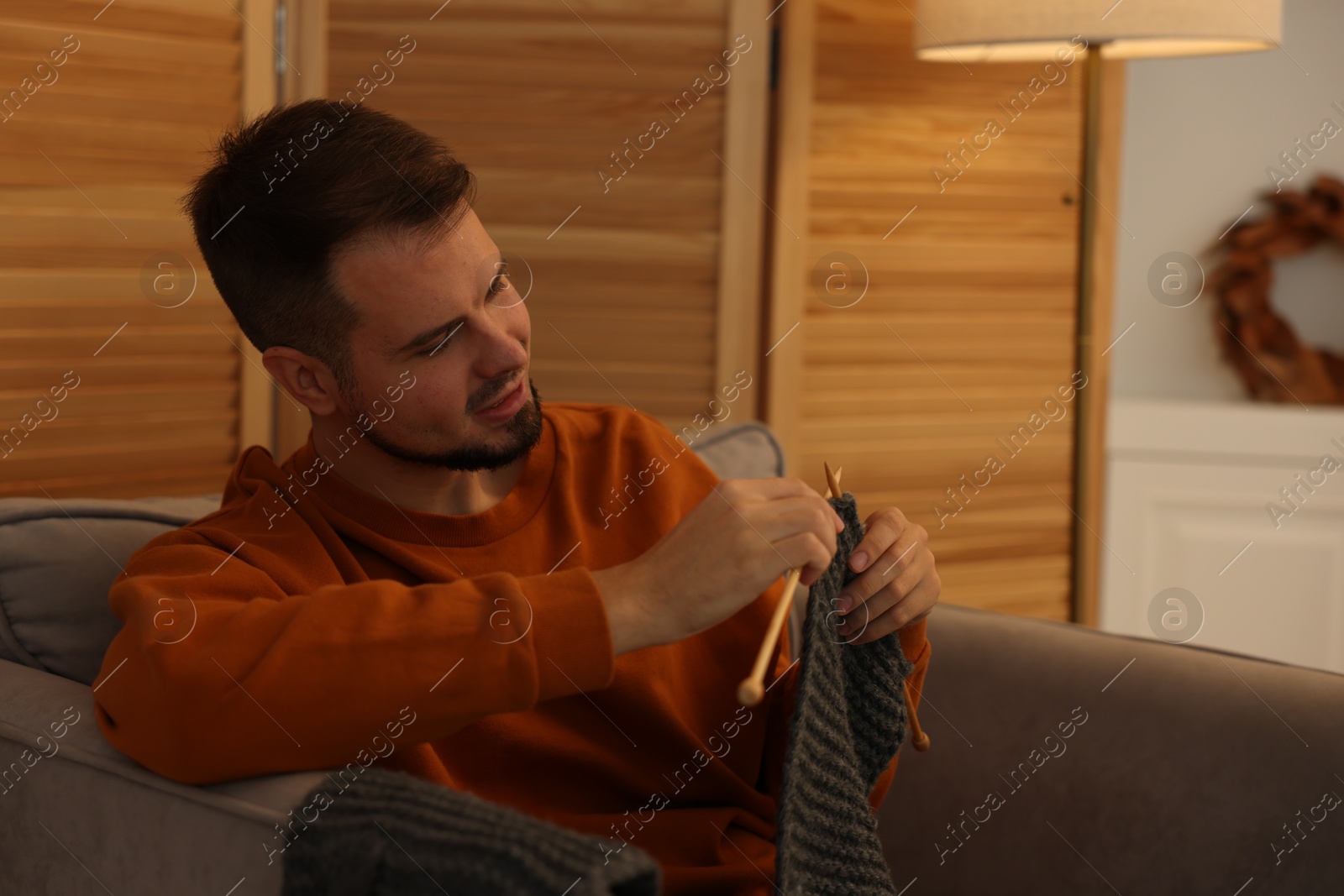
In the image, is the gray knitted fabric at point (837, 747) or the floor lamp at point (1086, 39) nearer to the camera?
the gray knitted fabric at point (837, 747)

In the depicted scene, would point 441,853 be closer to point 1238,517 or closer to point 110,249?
point 110,249

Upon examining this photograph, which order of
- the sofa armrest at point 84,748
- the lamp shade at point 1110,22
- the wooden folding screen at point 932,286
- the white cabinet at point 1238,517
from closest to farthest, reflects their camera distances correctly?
the sofa armrest at point 84,748 → the lamp shade at point 1110,22 → the wooden folding screen at point 932,286 → the white cabinet at point 1238,517

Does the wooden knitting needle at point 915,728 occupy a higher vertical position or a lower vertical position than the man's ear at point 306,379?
lower

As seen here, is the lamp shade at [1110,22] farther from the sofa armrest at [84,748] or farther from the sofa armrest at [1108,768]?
the sofa armrest at [84,748]

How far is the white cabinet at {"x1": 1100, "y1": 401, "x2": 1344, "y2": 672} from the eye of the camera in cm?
235

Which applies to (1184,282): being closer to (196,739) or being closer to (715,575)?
(715,575)

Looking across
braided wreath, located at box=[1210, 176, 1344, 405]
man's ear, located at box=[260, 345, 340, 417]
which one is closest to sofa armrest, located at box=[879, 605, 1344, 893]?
man's ear, located at box=[260, 345, 340, 417]

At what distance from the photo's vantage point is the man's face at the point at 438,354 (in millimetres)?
1067

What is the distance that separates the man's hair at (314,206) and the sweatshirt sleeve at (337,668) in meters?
0.32

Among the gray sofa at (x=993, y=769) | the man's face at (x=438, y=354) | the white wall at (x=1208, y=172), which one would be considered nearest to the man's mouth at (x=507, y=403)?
the man's face at (x=438, y=354)

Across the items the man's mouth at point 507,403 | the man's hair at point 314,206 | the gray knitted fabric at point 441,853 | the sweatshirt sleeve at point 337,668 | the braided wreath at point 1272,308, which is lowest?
the braided wreath at point 1272,308

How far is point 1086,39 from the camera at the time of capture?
1699mm

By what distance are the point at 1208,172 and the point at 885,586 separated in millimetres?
1980

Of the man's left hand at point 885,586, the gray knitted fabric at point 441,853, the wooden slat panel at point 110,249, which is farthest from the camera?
the wooden slat panel at point 110,249
